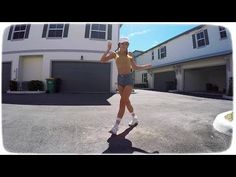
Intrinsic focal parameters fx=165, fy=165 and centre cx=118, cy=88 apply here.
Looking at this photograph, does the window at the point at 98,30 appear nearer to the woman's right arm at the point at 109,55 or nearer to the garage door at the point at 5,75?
the woman's right arm at the point at 109,55

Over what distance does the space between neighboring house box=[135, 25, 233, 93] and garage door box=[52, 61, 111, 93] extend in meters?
0.40

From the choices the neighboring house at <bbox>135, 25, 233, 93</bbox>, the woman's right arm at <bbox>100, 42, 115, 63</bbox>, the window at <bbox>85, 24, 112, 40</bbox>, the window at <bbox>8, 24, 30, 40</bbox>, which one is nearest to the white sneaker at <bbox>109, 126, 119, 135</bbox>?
the neighboring house at <bbox>135, 25, 233, 93</bbox>

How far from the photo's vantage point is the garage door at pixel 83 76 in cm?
170

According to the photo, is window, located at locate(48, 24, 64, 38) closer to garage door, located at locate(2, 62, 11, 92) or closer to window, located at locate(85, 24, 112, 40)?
window, located at locate(85, 24, 112, 40)

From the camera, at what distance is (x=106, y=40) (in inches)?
57.9

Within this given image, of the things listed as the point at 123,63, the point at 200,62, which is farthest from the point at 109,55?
the point at 200,62

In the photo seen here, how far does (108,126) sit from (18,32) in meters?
1.31

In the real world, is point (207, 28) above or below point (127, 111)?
above

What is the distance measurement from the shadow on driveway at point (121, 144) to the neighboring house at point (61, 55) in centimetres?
54

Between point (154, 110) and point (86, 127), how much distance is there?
904mm

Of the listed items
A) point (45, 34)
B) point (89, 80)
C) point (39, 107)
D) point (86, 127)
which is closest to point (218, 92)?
point (89, 80)

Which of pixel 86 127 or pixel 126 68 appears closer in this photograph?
pixel 126 68

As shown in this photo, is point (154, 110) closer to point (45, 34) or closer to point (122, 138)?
point (122, 138)

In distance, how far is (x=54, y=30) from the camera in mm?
1423
